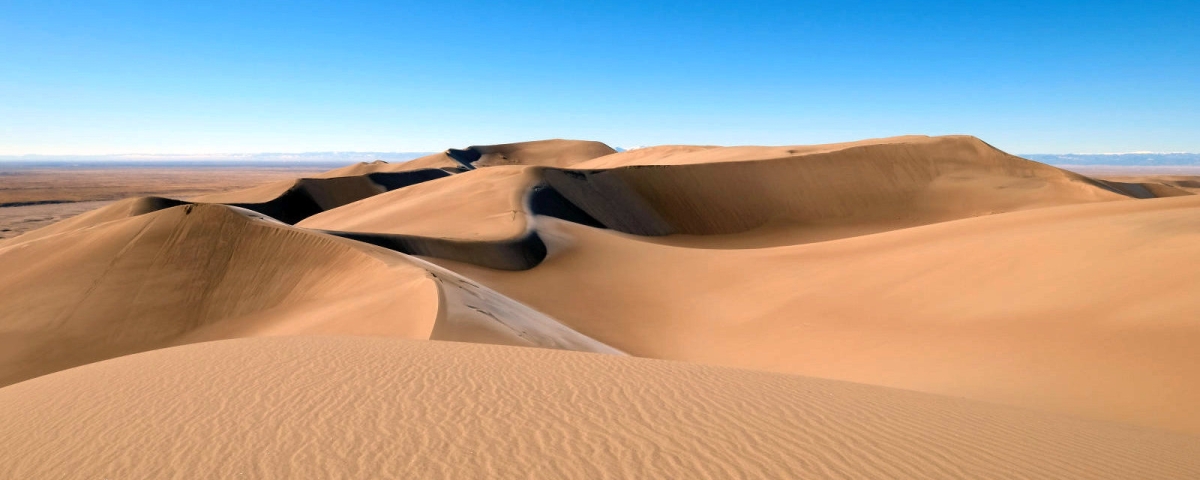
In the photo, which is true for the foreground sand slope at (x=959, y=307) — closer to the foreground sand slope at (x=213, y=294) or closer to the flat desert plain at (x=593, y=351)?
the flat desert plain at (x=593, y=351)

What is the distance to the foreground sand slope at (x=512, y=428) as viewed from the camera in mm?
3805

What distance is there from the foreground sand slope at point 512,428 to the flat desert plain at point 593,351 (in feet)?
0.09

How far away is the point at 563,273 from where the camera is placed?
63.6 ft

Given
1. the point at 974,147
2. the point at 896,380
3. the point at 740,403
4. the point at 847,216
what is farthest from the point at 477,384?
the point at 974,147

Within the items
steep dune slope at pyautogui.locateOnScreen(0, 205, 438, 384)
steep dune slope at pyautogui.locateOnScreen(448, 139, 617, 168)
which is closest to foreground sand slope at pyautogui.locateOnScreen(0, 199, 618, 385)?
steep dune slope at pyautogui.locateOnScreen(0, 205, 438, 384)

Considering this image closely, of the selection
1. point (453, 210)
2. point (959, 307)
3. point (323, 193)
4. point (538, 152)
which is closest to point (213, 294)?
point (453, 210)

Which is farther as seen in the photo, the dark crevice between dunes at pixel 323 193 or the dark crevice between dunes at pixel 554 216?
the dark crevice between dunes at pixel 323 193

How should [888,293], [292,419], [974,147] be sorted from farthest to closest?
[974,147] → [888,293] → [292,419]

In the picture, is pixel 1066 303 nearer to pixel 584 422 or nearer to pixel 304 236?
pixel 584 422

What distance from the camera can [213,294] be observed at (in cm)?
1388

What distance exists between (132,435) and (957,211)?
128ft

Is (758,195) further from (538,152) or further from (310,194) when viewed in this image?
(538,152)

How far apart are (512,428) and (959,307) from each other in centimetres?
934

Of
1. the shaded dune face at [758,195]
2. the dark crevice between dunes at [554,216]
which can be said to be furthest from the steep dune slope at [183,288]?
the shaded dune face at [758,195]
